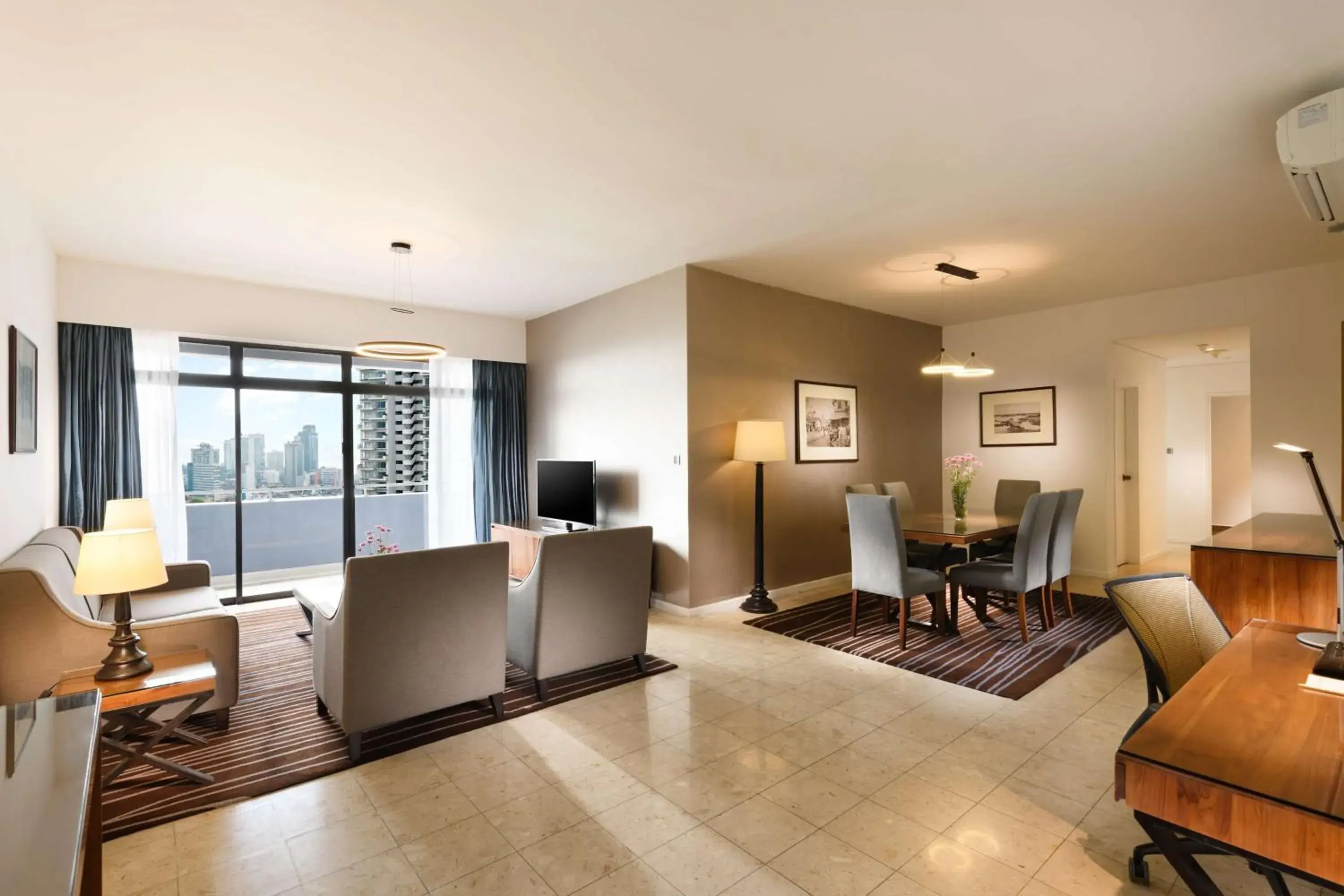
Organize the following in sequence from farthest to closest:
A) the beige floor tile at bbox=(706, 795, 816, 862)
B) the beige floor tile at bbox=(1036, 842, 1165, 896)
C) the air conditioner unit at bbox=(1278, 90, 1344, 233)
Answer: the air conditioner unit at bbox=(1278, 90, 1344, 233) < the beige floor tile at bbox=(706, 795, 816, 862) < the beige floor tile at bbox=(1036, 842, 1165, 896)

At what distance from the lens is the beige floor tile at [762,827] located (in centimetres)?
211

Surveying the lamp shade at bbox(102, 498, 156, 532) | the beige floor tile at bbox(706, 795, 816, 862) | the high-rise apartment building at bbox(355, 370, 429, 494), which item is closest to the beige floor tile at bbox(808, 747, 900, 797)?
the beige floor tile at bbox(706, 795, 816, 862)

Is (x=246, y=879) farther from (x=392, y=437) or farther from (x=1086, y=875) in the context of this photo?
(x=392, y=437)

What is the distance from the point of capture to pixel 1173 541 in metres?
8.16

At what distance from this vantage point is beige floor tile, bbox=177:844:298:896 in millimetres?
1928

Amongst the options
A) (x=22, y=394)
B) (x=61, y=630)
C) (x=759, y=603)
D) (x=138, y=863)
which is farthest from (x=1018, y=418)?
(x=22, y=394)

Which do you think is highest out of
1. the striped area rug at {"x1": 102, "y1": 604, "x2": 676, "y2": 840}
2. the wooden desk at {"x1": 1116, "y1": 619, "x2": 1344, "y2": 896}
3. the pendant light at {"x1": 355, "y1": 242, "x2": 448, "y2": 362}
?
the pendant light at {"x1": 355, "y1": 242, "x2": 448, "y2": 362}

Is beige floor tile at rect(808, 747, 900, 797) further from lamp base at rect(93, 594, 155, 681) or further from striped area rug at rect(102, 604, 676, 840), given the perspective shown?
lamp base at rect(93, 594, 155, 681)

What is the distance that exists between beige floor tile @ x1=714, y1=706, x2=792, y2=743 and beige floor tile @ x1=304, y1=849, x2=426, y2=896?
144cm

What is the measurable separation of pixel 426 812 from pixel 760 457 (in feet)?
10.5

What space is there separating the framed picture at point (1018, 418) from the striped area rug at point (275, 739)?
4648mm

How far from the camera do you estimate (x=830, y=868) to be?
6.57ft

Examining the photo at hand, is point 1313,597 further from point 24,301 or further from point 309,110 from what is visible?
point 24,301

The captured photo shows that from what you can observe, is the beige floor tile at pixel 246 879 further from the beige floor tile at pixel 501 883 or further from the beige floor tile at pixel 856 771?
the beige floor tile at pixel 856 771
